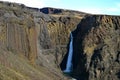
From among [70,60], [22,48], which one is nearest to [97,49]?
[70,60]

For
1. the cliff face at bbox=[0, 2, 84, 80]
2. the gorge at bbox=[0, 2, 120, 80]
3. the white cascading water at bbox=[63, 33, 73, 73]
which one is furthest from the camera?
the white cascading water at bbox=[63, 33, 73, 73]

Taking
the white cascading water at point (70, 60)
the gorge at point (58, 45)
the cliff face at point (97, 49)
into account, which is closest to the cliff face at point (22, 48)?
the gorge at point (58, 45)

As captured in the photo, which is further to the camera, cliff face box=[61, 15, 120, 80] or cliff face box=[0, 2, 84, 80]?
cliff face box=[61, 15, 120, 80]

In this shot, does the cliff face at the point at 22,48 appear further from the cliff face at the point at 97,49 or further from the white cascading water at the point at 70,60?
the cliff face at the point at 97,49

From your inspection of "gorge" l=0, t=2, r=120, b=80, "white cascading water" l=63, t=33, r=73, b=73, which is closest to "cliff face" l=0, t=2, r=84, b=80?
"gorge" l=0, t=2, r=120, b=80

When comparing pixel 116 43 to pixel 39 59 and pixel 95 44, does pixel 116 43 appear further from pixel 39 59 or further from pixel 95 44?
pixel 39 59

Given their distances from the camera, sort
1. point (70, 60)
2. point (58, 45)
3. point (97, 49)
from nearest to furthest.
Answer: point (97, 49)
point (70, 60)
point (58, 45)

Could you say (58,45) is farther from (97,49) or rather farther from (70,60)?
(97,49)

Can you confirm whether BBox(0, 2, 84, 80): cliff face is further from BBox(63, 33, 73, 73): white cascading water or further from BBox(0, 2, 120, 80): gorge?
BBox(63, 33, 73, 73): white cascading water
